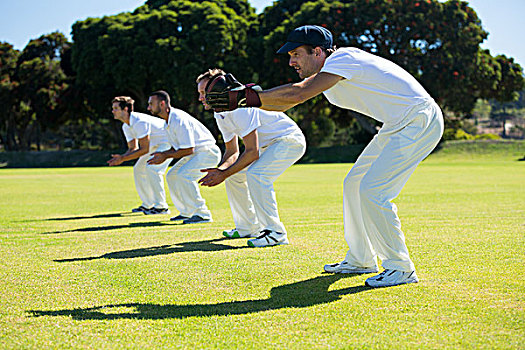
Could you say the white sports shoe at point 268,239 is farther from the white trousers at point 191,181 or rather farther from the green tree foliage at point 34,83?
the green tree foliage at point 34,83

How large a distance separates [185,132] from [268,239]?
3.74m

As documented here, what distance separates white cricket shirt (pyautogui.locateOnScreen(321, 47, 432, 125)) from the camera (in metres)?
5.16

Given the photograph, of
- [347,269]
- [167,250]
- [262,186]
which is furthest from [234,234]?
[347,269]

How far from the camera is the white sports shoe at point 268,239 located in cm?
768

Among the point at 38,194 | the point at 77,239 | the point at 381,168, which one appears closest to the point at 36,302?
the point at 381,168

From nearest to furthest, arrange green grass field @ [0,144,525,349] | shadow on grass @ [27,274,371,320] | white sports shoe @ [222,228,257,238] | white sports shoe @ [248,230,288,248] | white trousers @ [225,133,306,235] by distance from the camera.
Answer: green grass field @ [0,144,525,349], shadow on grass @ [27,274,371,320], white sports shoe @ [248,230,288,248], white trousers @ [225,133,306,235], white sports shoe @ [222,228,257,238]

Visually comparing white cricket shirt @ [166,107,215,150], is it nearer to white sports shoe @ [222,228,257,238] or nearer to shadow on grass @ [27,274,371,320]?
white sports shoe @ [222,228,257,238]

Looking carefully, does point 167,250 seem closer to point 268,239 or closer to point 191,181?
point 268,239

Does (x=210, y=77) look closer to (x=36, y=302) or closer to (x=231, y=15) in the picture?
(x=36, y=302)

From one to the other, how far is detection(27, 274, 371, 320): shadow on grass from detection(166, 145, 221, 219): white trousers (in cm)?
583

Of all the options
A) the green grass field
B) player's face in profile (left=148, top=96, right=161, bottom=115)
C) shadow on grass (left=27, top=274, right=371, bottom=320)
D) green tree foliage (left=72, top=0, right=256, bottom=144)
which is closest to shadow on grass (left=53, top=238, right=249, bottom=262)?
the green grass field

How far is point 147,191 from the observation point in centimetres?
1307

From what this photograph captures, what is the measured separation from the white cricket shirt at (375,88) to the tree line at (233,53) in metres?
40.2

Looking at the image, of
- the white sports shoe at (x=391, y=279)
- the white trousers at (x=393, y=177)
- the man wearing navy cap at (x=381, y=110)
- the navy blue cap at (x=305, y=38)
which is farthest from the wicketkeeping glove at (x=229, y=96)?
the white sports shoe at (x=391, y=279)
